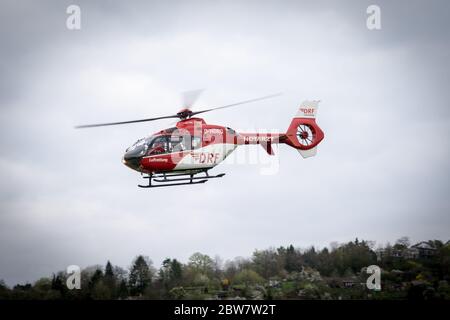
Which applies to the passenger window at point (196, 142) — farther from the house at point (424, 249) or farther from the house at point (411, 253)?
the house at point (424, 249)

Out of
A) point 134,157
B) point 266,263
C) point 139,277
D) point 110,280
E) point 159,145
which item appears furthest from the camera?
point 266,263

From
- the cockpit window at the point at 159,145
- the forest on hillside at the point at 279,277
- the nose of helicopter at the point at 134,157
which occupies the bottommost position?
the forest on hillside at the point at 279,277

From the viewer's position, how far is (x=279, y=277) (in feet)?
144

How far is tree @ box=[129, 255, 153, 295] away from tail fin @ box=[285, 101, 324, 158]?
47.9 ft

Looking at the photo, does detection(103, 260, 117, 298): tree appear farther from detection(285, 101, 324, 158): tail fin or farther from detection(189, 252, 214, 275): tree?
detection(285, 101, 324, 158): tail fin

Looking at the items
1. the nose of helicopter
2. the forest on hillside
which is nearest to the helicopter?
the nose of helicopter

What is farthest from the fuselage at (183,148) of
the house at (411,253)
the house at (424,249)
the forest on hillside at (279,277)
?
the house at (424,249)

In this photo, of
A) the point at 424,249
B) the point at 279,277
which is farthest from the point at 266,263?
the point at 424,249

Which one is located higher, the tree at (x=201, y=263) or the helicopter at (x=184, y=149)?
the helicopter at (x=184, y=149)

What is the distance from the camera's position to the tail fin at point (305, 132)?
35094mm

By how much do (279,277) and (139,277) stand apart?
899 centimetres

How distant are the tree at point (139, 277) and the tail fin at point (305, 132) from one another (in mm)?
14590

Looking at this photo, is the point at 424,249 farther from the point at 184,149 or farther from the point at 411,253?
the point at 184,149
